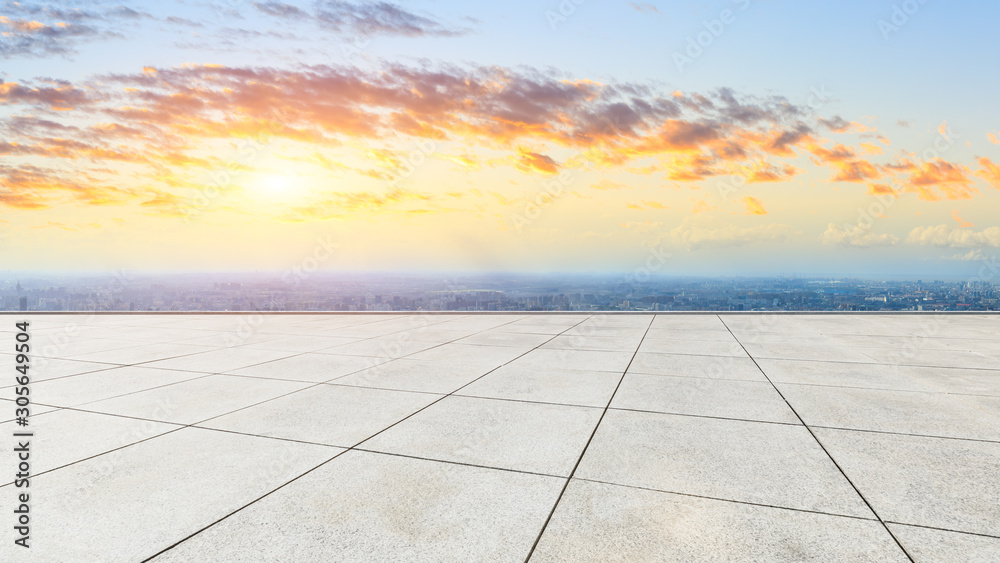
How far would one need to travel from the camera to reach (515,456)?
372 cm

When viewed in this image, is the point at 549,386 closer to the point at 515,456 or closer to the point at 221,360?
the point at 515,456

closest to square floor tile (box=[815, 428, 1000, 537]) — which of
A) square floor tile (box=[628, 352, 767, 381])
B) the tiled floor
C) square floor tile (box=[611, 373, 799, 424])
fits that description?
the tiled floor

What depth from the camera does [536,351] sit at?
318 inches

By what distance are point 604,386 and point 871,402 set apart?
9.07 feet

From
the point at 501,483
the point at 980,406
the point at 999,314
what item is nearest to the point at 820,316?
the point at 999,314

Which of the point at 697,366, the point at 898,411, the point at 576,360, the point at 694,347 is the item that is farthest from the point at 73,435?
the point at 694,347

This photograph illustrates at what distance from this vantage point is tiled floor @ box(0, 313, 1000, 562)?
2613mm

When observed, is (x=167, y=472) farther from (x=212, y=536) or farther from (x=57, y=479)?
(x=212, y=536)

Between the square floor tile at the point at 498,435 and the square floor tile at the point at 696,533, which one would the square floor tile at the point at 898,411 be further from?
the square floor tile at the point at 498,435

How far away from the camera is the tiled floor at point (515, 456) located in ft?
8.57

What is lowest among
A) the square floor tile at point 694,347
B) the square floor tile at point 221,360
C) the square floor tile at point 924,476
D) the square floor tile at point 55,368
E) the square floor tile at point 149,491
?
the square floor tile at point 149,491

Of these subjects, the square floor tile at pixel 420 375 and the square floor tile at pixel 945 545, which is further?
the square floor tile at pixel 420 375

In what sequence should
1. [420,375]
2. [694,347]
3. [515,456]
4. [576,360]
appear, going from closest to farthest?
[515,456] → [420,375] → [576,360] → [694,347]

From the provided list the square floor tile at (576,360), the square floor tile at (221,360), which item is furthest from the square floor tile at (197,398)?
the square floor tile at (576,360)
